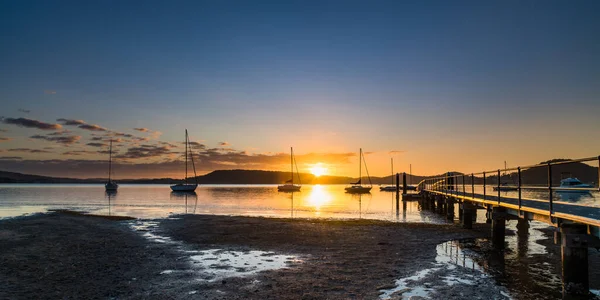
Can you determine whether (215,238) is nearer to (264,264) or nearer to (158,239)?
(158,239)

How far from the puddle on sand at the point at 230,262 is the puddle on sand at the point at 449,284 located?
4159 mm

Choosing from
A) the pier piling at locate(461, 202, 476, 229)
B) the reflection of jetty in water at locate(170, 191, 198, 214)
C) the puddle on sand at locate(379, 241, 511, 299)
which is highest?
the pier piling at locate(461, 202, 476, 229)

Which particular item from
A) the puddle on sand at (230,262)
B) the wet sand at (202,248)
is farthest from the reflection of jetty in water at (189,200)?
the puddle on sand at (230,262)

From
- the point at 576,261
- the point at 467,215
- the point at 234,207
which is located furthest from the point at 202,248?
the point at 234,207

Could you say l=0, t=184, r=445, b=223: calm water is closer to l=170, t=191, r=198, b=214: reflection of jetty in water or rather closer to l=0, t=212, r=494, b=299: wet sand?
l=170, t=191, r=198, b=214: reflection of jetty in water

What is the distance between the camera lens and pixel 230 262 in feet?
46.3

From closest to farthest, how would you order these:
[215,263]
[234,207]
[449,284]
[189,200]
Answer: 1. [449,284]
2. [215,263]
3. [234,207]
4. [189,200]

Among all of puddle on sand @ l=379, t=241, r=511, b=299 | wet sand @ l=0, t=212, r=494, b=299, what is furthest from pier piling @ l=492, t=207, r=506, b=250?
puddle on sand @ l=379, t=241, r=511, b=299

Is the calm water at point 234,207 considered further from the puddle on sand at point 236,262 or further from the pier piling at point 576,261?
the pier piling at point 576,261

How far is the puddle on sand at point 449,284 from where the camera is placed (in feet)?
32.9

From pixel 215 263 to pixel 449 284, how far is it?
7604mm

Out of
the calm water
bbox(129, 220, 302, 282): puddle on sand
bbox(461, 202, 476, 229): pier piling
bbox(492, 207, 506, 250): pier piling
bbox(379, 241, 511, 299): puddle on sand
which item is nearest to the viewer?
bbox(379, 241, 511, 299): puddle on sand

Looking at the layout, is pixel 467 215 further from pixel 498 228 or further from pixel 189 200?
pixel 189 200

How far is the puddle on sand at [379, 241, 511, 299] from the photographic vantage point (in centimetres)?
1004
